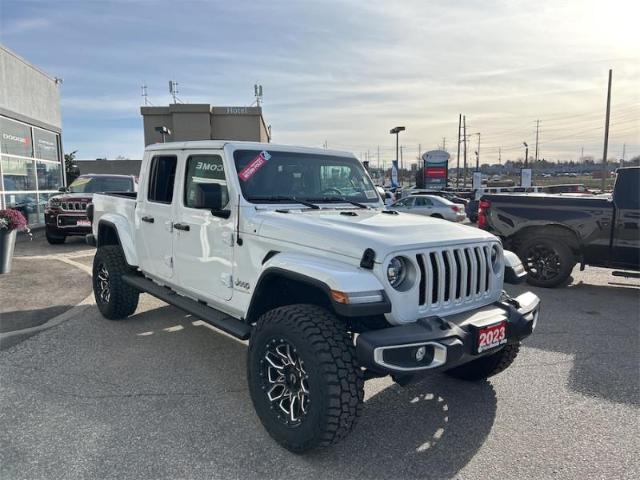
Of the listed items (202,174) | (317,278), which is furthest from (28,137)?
(317,278)

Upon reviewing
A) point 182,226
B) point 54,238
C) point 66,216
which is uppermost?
point 182,226

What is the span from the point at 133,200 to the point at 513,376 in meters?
4.19

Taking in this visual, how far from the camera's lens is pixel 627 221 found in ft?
22.7

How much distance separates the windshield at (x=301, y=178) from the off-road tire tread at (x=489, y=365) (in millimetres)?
1687

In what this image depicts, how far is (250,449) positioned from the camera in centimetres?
297

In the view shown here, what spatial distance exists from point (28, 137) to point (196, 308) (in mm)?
13273

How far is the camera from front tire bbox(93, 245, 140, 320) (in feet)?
17.4

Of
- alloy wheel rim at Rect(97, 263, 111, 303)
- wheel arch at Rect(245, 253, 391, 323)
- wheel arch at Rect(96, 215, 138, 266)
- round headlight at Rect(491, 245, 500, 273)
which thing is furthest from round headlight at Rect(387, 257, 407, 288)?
alloy wheel rim at Rect(97, 263, 111, 303)

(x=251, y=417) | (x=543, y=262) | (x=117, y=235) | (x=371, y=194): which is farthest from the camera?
(x=543, y=262)

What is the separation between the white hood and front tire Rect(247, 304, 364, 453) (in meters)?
0.44

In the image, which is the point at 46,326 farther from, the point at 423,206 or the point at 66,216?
the point at 423,206

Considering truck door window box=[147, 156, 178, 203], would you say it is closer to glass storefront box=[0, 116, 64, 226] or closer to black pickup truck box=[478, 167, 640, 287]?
black pickup truck box=[478, 167, 640, 287]

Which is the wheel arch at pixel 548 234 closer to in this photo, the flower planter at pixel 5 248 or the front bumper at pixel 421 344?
the front bumper at pixel 421 344

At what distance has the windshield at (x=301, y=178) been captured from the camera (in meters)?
3.80
